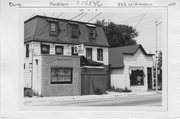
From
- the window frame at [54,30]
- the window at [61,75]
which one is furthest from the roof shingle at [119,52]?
the window frame at [54,30]

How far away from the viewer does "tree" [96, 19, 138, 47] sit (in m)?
2.42

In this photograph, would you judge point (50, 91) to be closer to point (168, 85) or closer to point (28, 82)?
point (28, 82)

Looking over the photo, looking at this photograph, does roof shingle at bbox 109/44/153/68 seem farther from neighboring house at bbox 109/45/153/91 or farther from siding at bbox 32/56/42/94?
siding at bbox 32/56/42/94

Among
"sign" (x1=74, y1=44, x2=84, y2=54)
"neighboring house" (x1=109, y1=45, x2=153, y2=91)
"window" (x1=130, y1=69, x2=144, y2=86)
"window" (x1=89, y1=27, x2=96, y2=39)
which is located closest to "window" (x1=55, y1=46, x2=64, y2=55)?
"sign" (x1=74, y1=44, x2=84, y2=54)

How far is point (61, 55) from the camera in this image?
2.44 meters

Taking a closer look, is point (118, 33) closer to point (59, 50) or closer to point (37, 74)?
point (59, 50)

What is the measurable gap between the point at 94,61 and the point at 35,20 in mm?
557

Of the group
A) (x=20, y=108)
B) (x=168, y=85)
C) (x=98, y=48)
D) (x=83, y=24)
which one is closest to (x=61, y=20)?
(x=83, y=24)

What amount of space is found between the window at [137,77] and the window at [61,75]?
495mm

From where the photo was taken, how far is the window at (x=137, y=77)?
2502 millimetres

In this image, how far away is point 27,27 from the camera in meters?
2.40

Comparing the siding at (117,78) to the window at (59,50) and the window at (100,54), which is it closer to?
the window at (100,54)

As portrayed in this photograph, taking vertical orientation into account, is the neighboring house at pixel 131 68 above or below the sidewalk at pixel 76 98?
above

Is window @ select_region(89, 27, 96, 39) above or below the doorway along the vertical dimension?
above
